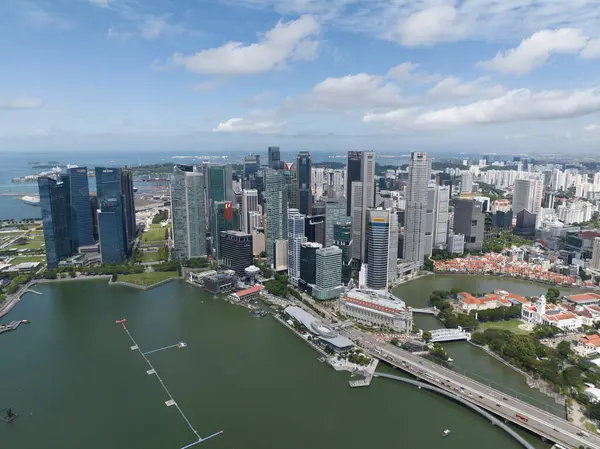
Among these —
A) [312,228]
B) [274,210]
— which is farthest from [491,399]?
[274,210]

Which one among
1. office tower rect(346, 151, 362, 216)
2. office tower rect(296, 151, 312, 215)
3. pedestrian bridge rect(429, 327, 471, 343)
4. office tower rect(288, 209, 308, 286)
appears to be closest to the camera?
pedestrian bridge rect(429, 327, 471, 343)

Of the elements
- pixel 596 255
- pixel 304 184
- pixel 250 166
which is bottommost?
pixel 596 255

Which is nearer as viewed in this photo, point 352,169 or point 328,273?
point 328,273

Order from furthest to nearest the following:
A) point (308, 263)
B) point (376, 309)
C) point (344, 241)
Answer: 1. point (344, 241)
2. point (308, 263)
3. point (376, 309)

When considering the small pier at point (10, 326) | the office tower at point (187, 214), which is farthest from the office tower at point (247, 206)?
the small pier at point (10, 326)

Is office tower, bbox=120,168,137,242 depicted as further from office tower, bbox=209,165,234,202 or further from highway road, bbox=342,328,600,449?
highway road, bbox=342,328,600,449

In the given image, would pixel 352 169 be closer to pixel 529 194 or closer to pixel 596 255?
pixel 596 255

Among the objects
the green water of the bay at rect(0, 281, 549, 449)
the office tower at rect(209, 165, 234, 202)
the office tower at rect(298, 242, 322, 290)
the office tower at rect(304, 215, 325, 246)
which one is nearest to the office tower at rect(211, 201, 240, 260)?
the office tower at rect(209, 165, 234, 202)
